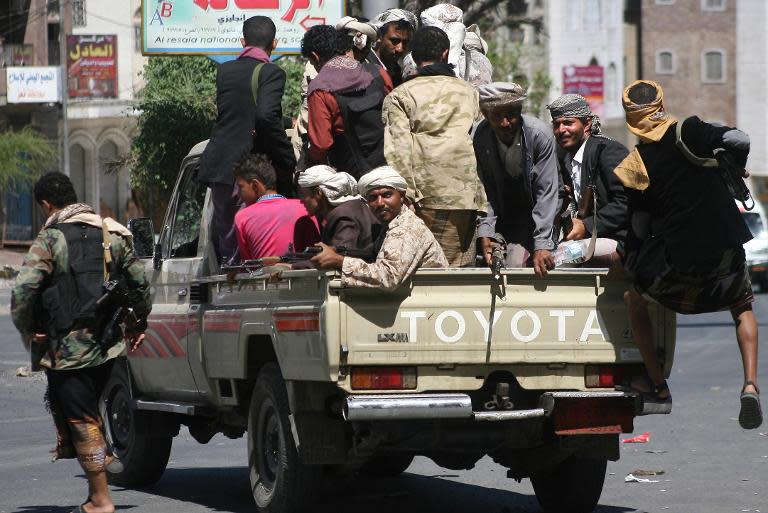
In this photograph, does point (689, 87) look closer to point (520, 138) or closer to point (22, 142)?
point (22, 142)

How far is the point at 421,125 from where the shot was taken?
9336 mm

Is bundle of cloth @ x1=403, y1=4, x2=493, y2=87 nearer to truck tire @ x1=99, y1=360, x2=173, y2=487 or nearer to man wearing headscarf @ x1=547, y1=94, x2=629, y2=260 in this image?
man wearing headscarf @ x1=547, y1=94, x2=629, y2=260

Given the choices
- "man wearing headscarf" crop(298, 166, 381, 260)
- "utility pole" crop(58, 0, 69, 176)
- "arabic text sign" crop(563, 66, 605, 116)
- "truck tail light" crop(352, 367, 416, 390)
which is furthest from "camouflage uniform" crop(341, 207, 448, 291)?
"arabic text sign" crop(563, 66, 605, 116)

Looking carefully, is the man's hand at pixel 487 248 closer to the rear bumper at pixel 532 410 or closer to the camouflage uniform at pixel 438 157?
the camouflage uniform at pixel 438 157

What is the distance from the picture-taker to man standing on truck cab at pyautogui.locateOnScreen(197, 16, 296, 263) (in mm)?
Answer: 10086

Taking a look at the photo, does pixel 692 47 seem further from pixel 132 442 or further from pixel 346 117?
pixel 346 117

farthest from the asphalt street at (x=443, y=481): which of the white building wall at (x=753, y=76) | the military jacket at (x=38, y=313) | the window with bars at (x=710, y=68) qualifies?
the window with bars at (x=710, y=68)

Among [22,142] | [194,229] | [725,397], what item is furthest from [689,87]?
[194,229]

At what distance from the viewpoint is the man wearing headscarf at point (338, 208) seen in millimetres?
8805

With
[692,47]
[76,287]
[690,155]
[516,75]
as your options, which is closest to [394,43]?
[690,155]

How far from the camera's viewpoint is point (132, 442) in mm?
11125

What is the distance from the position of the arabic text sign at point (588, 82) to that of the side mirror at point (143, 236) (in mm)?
63963

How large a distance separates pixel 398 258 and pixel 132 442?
355 cm

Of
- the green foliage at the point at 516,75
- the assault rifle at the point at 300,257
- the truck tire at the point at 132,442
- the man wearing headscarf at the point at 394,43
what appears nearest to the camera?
the assault rifle at the point at 300,257
